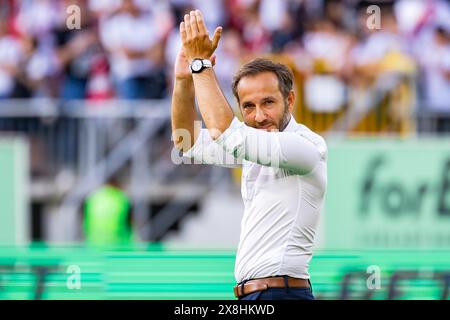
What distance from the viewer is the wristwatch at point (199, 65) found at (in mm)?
5152

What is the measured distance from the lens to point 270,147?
5098 mm

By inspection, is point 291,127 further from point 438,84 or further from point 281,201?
point 438,84

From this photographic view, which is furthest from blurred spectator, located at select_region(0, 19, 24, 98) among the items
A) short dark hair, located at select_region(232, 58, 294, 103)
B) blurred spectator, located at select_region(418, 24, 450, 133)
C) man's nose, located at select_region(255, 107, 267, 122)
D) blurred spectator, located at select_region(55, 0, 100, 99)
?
man's nose, located at select_region(255, 107, 267, 122)

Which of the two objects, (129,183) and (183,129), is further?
(129,183)

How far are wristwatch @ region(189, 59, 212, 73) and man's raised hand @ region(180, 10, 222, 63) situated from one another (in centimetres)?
3

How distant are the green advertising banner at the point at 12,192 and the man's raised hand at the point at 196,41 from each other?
8.37m

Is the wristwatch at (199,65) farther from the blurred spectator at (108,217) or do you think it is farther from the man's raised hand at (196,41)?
the blurred spectator at (108,217)

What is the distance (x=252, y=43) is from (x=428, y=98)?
7.31ft

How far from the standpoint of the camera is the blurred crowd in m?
14.0

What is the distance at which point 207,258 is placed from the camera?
8227mm

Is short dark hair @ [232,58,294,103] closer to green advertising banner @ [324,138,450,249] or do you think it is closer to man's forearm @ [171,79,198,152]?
man's forearm @ [171,79,198,152]
